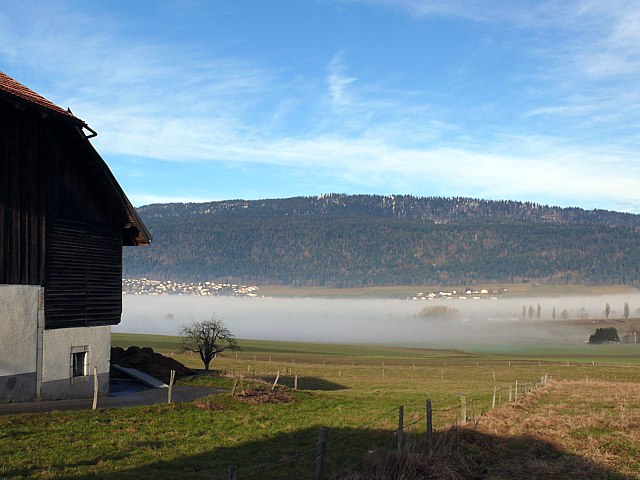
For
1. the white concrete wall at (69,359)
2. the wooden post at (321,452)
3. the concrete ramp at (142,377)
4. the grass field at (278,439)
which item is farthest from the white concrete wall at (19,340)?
the wooden post at (321,452)

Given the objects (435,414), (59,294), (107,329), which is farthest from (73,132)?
(435,414)

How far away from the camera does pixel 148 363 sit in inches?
1848

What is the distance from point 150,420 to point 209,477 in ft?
31.1

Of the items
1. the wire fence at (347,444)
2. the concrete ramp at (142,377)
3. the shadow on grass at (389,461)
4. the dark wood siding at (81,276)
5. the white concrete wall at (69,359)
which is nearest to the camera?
the shadow on grass at (389,461)

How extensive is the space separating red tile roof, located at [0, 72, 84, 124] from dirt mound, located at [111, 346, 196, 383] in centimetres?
1786

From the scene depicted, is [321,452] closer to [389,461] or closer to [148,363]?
[389,461]

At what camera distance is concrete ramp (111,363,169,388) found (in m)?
42.5

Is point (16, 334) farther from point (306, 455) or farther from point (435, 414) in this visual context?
point (435, 414)

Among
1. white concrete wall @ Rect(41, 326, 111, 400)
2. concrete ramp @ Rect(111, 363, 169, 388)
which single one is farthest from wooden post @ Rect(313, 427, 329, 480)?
concrete ramp @ Rect(111, 363, 169, 388)

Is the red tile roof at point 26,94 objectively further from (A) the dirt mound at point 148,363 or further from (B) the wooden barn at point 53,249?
(A) the dirt mound at point 148,363

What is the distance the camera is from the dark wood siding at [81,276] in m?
34.5

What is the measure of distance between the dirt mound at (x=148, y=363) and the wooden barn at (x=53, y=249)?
26.1 feet

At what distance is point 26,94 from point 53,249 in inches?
271

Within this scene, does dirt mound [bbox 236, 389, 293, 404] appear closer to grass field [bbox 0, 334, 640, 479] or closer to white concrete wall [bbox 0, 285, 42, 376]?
grass field [bbox 0, 334, 640, 479]
